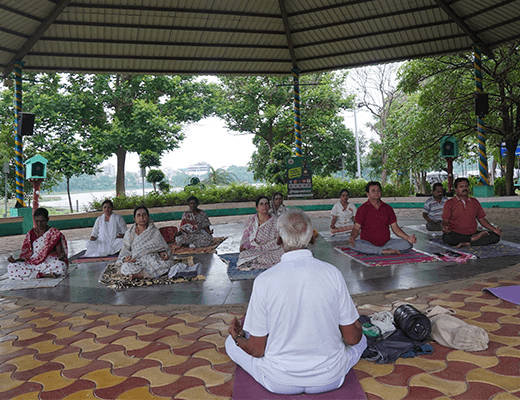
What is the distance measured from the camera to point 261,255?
516 cm

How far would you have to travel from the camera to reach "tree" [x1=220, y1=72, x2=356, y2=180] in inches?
812

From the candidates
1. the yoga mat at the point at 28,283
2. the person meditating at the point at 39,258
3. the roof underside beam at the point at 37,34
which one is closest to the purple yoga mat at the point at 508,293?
the yoga mat at the point at 28,283

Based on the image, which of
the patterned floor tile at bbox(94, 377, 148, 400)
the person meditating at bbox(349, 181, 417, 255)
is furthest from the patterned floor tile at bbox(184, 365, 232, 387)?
the person meditating at bbox(349, 181, 417, 255)

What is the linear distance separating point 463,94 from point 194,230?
10.1 m

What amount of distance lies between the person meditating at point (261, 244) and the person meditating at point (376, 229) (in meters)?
1.16

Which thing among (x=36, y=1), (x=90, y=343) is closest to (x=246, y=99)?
(x=36, y=1)

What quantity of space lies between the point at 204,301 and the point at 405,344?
2.01 meters

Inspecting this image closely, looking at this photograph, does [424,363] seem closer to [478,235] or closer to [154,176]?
[478,235]

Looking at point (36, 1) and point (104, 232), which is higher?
point (36, 1)

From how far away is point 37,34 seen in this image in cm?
860

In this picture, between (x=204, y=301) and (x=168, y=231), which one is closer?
(x=204, y=301)

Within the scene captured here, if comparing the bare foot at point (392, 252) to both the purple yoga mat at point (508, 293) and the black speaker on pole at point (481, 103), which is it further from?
the black speaker on pole at point (481, 103)

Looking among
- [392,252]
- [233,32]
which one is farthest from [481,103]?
[392,252]

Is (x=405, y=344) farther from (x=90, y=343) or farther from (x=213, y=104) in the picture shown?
(x=213, y=104)
